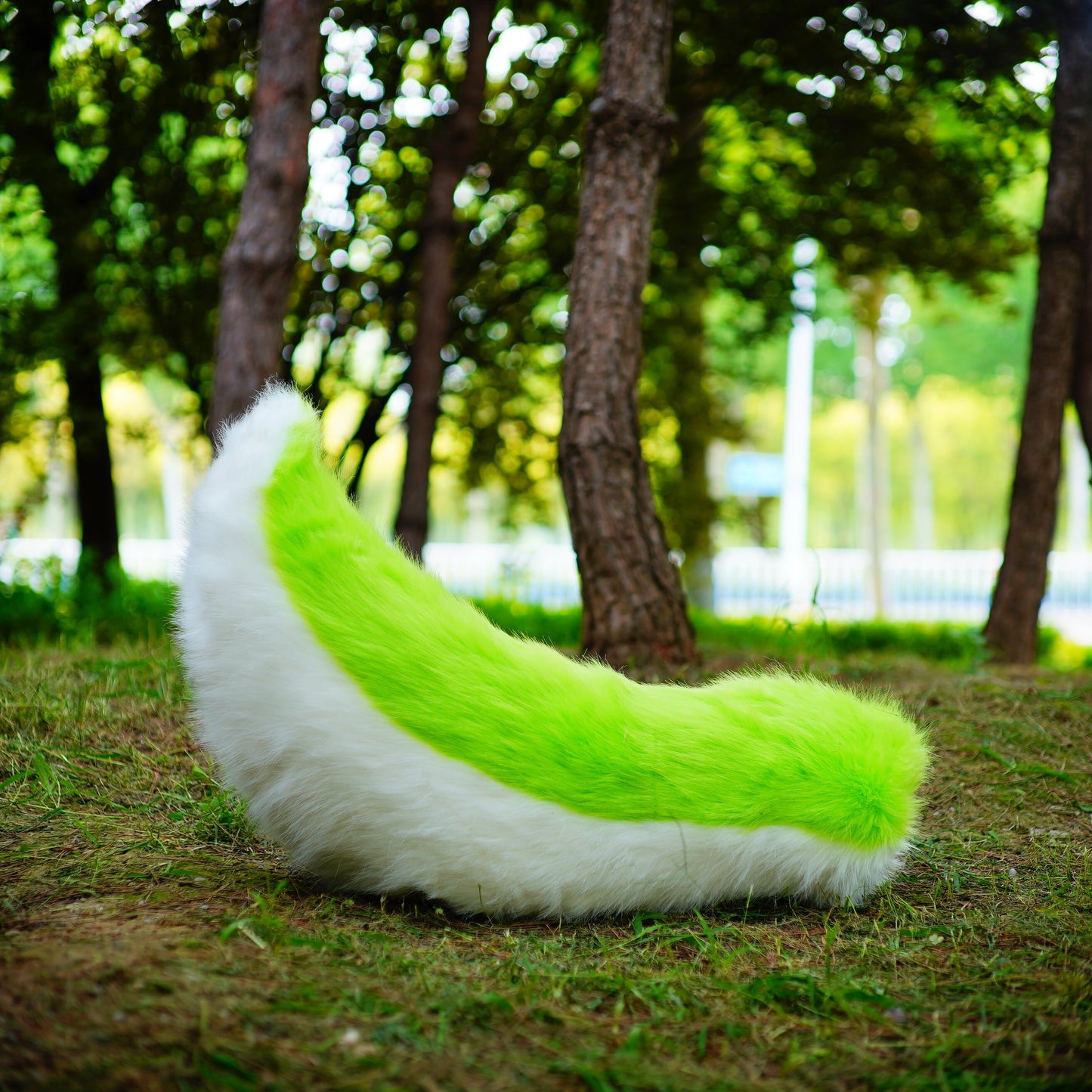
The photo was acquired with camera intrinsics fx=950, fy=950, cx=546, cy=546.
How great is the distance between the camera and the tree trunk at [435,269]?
6.10 m

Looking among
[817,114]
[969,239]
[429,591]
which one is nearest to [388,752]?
[429,591]

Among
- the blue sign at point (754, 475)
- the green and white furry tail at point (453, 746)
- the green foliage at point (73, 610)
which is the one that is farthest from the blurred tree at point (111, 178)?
the blue sign at point (754, 475)

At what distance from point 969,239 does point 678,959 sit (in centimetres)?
747

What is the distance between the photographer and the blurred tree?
6.55 metres

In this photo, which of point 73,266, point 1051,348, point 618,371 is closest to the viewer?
point 618,371

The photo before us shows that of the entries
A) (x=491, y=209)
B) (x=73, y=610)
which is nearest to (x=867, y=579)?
(x=491, y=209)

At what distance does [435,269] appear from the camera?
6230 mm

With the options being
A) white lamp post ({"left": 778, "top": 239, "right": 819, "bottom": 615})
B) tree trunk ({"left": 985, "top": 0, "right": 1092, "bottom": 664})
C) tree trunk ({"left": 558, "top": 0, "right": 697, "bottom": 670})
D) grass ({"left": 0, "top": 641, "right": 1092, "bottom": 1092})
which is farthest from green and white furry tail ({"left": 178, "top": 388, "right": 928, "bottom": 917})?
white lamp post ({"left": 778, "top": 239, "right": 819, "bottom": 615})

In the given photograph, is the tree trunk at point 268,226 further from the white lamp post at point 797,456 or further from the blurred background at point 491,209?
the white lamp post at point 797,456

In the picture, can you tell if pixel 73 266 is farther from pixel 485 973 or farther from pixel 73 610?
pixel 485 973

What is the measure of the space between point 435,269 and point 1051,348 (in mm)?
3733

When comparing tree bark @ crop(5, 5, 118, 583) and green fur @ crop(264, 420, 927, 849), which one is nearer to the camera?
green fur @ crop(264, 420, 927, 849)

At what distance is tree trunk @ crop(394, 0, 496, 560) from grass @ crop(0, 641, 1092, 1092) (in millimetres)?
3545

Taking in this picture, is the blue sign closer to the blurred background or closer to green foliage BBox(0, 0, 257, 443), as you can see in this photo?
the blurred background
